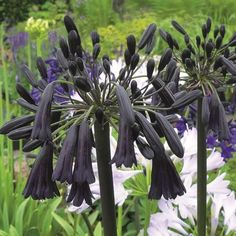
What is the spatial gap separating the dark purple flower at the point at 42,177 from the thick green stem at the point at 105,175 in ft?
0.35

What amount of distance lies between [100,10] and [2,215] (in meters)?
9.27

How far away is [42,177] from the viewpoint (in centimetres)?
120

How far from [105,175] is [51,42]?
17.7 ft

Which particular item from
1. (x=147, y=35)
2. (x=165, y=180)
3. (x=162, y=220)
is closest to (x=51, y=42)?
(x=162, y=220)

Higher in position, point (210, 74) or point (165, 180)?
point (210, 74)

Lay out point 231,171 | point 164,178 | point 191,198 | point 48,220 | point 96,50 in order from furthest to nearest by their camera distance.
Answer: point 231,171
point 48,220
point 191,198
point 96,50
point 164,178

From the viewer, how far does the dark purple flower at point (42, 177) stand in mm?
1185

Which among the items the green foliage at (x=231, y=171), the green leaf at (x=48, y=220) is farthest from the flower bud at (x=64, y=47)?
the green foliage at (x=231, y=171)

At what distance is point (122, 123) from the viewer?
3.50 feet

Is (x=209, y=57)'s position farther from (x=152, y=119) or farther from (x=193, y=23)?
(x=193, y=23)

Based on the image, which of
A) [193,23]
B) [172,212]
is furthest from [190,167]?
[193,23]

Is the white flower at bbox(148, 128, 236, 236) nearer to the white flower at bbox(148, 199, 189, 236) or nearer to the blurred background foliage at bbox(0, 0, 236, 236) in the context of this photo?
the white flower at bbox(148, 199, 189, 236)

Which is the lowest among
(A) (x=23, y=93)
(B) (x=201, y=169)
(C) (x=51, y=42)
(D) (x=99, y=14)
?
(B) (x=201, y=169)

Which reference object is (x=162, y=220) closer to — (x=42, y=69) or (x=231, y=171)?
(x=42, y=69)
